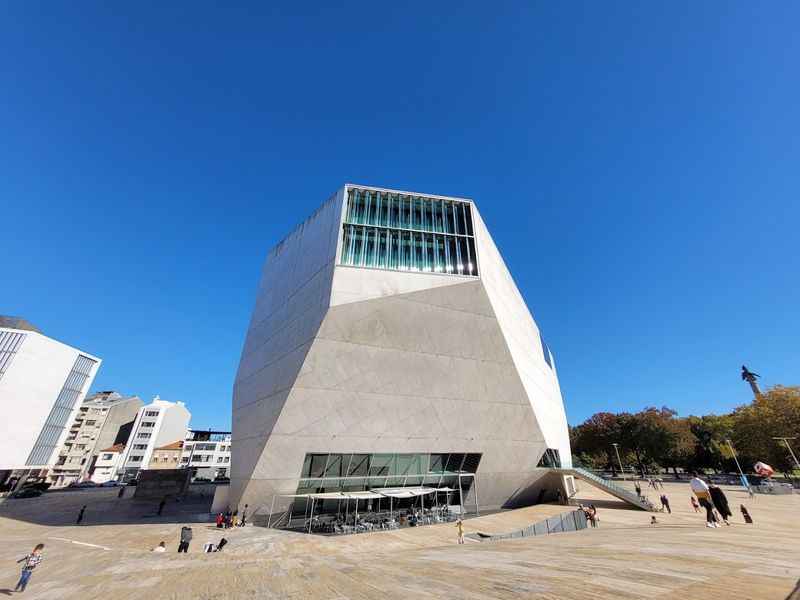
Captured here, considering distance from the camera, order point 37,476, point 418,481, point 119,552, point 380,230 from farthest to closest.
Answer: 1. point 37,476
2. point 418,481
3. point 380,230
4. point 119,552

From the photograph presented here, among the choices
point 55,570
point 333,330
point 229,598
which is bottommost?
point 55,570

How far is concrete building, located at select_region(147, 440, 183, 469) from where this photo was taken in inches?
3157

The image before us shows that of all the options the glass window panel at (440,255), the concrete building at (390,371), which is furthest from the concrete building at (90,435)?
the glass window panel at (440,255)

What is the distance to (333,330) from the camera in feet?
74.4

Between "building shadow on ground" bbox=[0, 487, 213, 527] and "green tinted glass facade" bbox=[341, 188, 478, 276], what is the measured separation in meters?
23.3

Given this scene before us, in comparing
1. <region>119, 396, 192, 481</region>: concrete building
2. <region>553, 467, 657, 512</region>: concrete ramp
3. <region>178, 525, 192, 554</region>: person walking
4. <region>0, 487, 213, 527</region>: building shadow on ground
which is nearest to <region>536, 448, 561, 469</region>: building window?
<region>553, 467, 657, 512</region>: concrete ramp

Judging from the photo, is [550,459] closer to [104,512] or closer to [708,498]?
[708,498]

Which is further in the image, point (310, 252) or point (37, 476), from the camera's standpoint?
point (37, 476)

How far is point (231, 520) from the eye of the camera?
22.6 metres

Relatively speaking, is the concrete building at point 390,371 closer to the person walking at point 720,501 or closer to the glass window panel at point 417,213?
the glass window panel at point 417,213

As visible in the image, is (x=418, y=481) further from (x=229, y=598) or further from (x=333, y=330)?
(x=229, y=598)

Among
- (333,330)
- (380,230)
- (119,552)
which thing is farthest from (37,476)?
(380,230)

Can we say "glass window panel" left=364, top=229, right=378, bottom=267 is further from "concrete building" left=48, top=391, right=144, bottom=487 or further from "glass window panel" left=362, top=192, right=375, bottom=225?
"concrete building" left=48, top=391, right=144, bottom=487

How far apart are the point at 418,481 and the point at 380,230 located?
2115cm
